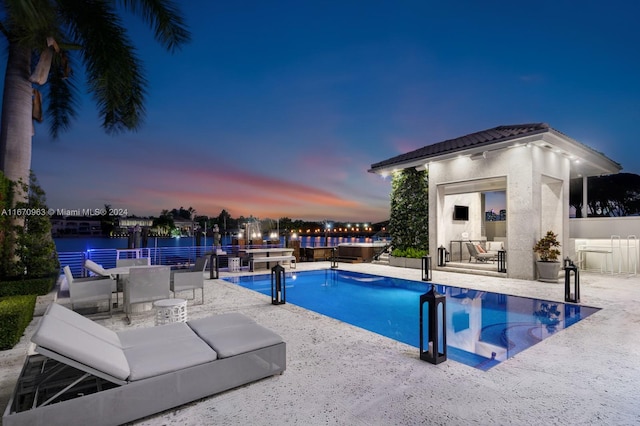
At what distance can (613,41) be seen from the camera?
61.2ft

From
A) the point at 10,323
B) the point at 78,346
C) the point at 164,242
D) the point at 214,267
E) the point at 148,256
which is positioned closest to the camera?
the point at 78,346

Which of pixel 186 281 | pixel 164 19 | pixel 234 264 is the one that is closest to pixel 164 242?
pixel 234 264

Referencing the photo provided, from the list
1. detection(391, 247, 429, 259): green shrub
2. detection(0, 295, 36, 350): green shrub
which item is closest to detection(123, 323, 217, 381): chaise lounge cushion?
detection(0, 295, 36, 350): green shrub

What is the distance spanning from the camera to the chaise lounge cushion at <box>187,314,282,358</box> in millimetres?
3004

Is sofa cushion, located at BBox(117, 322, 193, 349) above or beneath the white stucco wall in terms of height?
beneath

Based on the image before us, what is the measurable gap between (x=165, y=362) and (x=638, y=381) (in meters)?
4.59

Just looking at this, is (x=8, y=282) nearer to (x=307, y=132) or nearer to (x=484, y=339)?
(x=484, y=339)

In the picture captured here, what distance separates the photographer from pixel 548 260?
9375 millimetres

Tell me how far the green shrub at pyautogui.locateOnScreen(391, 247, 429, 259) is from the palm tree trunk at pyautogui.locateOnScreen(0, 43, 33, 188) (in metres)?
12.1

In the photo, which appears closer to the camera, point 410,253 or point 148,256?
point 148,256

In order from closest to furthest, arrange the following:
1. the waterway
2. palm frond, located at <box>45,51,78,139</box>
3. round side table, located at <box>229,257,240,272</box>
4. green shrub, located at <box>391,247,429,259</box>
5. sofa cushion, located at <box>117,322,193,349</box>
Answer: sofa cushion, located at <box>117,322,193,349</box> < palm frond, located at <box>45,51,78,139</box> < round side table, located at <box>229,257,240,272</box> < green shrub, located at <box>391,247,429,259</box> < the waterway

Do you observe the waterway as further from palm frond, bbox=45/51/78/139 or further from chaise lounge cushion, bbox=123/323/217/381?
chaise lounge cushion, bbox=123/323/217/381

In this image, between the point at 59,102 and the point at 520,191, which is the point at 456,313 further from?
the point at 59,102

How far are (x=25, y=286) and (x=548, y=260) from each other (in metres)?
13.5
